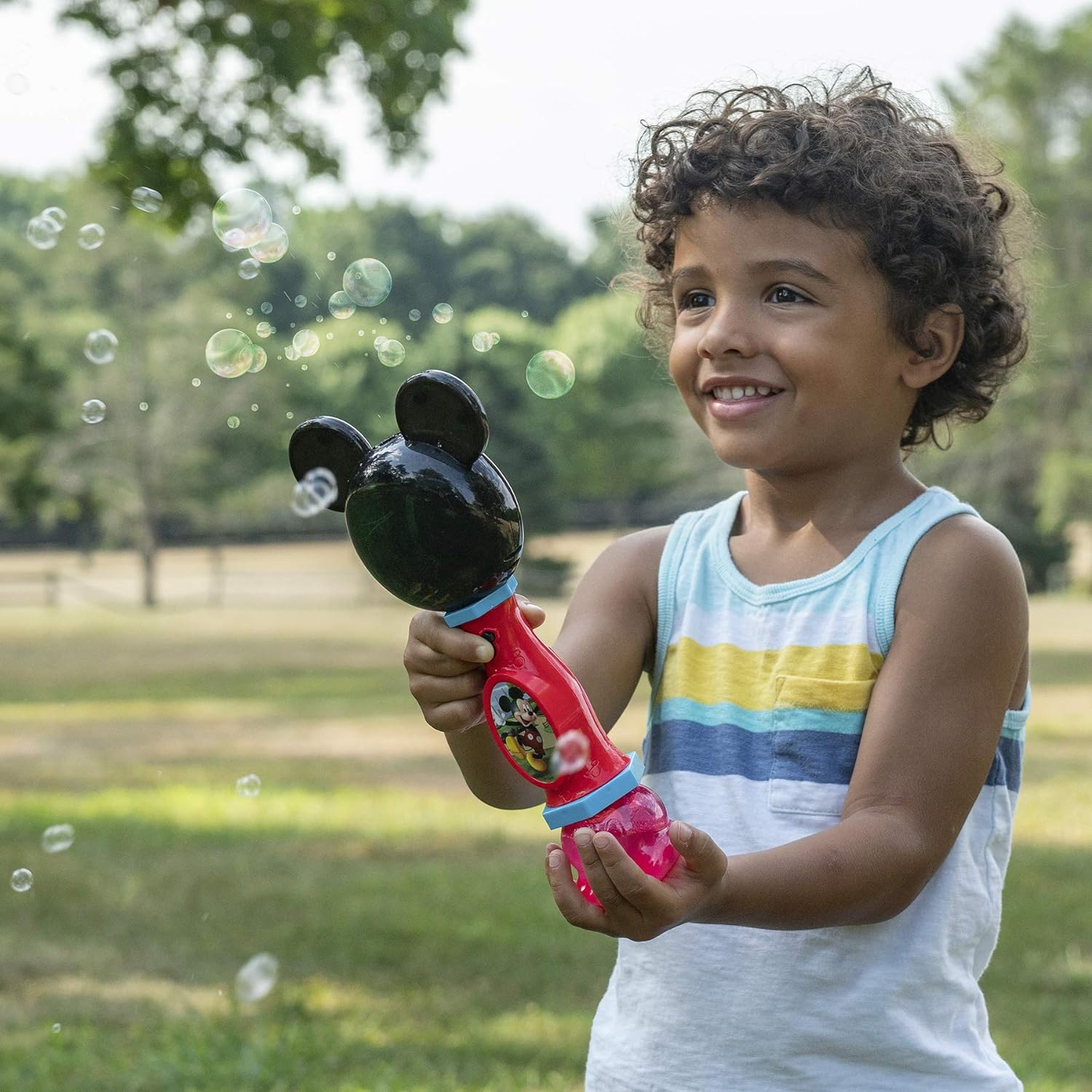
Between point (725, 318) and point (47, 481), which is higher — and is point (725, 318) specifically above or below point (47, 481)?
above

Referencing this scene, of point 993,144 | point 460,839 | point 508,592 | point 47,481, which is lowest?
point 47,481

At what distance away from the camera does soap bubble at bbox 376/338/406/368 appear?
2.16m

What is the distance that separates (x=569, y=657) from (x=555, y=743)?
1.15 ft

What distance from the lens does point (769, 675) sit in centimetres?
165

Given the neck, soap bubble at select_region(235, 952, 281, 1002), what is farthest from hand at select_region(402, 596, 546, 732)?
soap bubble at select_region(235, 952, 281, 1002)

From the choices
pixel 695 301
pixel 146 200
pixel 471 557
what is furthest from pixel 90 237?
pixel 471 557

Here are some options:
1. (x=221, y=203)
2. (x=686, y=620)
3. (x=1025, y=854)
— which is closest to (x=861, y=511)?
(x=686, y=620)

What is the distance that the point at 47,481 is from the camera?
22.6 m

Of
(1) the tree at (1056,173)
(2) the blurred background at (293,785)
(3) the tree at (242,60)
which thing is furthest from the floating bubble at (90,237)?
(1) the tree at (1056,173)

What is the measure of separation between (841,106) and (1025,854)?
504 centimetres

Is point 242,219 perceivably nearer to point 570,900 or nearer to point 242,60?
point 570,900

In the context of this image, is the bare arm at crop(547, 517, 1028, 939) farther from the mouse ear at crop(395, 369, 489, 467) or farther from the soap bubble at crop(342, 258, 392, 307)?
the soap bubble at crop(342, 258, 392, 307)

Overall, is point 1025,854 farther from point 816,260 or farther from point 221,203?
point 816,260

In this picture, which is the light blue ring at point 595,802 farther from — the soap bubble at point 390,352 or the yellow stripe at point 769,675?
the soap bubble at point 390,352
